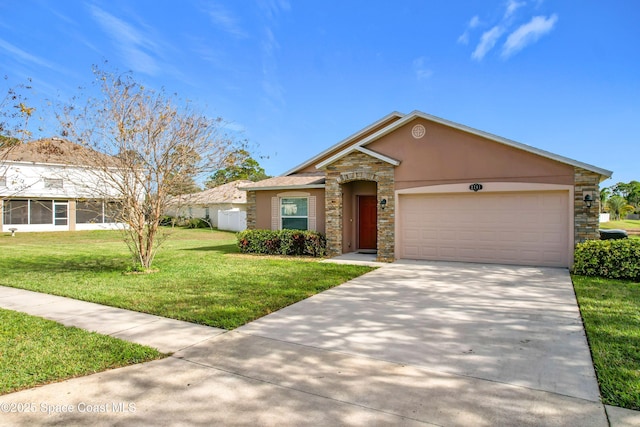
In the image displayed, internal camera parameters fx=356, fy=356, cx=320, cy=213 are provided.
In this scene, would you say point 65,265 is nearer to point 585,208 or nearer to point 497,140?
point 497,140

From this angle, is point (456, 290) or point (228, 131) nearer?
point (456, 290)

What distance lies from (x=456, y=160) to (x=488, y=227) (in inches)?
91.3

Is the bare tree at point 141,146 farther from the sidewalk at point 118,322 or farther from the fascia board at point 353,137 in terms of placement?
the fascia board at point 353,137

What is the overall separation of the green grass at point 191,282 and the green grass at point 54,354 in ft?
4.06

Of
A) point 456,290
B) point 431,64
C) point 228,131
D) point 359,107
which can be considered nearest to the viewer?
point 456,290

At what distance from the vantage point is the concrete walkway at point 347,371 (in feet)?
9.90

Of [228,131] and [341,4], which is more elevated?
[341,4]

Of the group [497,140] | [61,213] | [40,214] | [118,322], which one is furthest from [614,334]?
[40,214]

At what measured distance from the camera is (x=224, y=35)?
572 inches

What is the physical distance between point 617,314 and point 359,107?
53.9 ft

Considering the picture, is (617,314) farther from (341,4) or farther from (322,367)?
(341,4)

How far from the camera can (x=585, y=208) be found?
977 cm

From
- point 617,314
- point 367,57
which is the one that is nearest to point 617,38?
point 367,57

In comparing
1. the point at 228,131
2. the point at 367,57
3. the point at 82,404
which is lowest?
the point at 82,404
